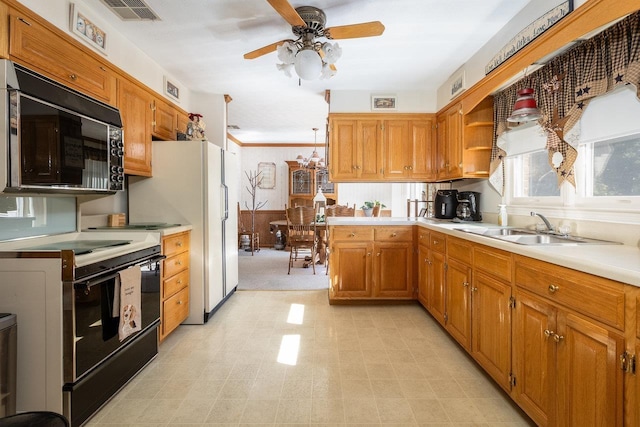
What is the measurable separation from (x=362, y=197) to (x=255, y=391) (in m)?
6.47

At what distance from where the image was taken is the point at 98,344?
1797mm

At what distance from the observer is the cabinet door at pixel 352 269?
3.55 meters

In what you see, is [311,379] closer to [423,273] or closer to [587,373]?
[587,373]

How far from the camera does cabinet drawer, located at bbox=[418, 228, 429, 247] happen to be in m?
3.20

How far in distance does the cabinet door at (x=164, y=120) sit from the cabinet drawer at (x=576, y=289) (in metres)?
3.15

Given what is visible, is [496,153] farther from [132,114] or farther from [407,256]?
[132,114]

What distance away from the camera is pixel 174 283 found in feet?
9.20

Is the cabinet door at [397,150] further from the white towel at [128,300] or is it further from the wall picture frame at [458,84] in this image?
the white towel at [128,300]

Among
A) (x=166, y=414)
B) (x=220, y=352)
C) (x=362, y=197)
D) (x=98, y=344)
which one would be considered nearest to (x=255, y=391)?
(x=166, y=414)

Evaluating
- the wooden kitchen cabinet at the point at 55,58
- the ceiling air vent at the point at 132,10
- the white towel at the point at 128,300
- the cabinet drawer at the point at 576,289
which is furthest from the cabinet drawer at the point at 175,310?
the cabinet drawer at the point at 576,289

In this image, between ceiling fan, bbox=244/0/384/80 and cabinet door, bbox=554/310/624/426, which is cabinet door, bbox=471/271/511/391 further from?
ceiling fan, bbox=244/0/384/80

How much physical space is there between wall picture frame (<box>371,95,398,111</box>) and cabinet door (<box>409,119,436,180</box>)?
12.1 inches

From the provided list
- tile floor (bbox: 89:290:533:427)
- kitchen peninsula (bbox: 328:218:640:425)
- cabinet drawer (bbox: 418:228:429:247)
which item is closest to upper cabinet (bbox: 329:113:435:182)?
cabinet drawer (bbox: 418:228:429:247)

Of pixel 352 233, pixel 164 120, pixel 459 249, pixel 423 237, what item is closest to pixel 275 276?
pixel 352 233
